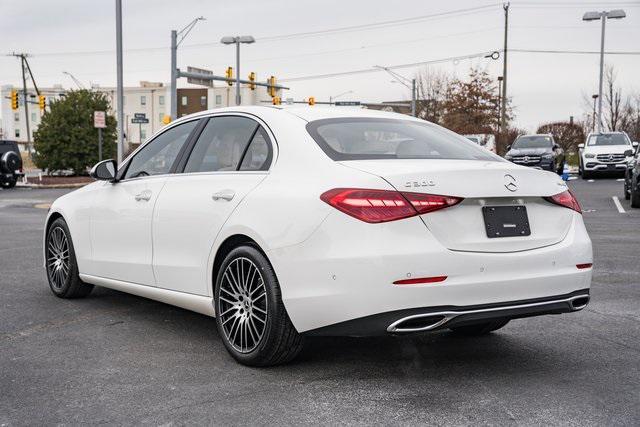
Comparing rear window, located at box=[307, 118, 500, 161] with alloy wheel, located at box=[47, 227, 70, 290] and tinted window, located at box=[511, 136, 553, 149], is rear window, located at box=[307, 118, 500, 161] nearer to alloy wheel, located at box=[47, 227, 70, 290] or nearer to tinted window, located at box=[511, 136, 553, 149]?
alloy wheel, located at box=[47, 227, 70, 290]

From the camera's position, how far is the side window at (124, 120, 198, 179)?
19.4ft

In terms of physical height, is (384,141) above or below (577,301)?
above

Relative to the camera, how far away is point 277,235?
14.6 feet

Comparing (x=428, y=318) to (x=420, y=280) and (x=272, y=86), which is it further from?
(x=272, y=86)

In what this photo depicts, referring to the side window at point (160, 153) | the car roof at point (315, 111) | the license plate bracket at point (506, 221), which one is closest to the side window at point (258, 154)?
the car roof at point (315, 111)

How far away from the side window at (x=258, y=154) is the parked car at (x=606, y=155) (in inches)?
1097

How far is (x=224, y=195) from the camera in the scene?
4.99 metres

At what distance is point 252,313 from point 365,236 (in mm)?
1008

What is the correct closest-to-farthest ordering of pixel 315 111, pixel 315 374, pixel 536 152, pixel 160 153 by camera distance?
pixel 315 374 → pixel 315 111 → pixel 160 153 → pixel 536 152

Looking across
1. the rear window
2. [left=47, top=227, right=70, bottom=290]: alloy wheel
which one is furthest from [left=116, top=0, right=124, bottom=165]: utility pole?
the rear window

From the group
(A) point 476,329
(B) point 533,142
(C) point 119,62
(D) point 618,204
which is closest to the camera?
(A) point 476,329

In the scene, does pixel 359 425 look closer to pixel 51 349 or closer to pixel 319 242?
pixel 319 242

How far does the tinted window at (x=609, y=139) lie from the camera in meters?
31.4

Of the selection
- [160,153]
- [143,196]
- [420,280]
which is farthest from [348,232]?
[160,153]
